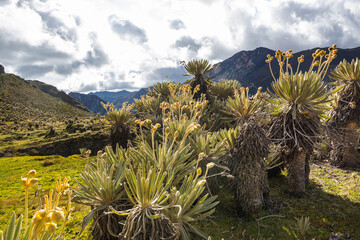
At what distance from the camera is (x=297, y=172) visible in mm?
4348

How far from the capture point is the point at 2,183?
206 inches

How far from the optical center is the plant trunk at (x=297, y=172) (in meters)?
4.32


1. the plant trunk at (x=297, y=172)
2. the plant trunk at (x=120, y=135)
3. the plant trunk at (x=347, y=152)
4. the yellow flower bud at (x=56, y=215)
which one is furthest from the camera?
the plant trunk at (x=120, y=135)

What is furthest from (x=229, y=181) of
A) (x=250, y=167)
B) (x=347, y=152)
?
(x=347, y=152)

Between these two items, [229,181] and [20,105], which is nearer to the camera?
[229,181]

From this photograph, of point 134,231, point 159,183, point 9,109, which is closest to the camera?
point 134,231

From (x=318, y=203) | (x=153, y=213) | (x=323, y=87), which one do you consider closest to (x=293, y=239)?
(x=318, y=203)

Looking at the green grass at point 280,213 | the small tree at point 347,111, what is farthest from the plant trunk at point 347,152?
the green grass at point 280,213

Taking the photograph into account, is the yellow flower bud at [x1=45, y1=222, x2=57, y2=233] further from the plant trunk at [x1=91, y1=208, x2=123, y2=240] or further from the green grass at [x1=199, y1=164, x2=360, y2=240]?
the green grass at [x1=199, y1=164, x2=360, y2=240]

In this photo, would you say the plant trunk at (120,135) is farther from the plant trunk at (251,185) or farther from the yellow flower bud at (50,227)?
the yellow flower bud at (50,227)

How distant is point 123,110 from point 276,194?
5.03 metres

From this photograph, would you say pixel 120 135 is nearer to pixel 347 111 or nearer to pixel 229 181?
pixel 229 181

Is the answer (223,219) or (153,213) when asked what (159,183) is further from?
(223,219)

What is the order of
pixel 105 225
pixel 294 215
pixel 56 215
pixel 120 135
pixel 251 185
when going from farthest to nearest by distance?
1. pixel 120 135
2. pixel 294 215
3. pixel 251 185
4. pixel 105 225
5. pixel 56 215
